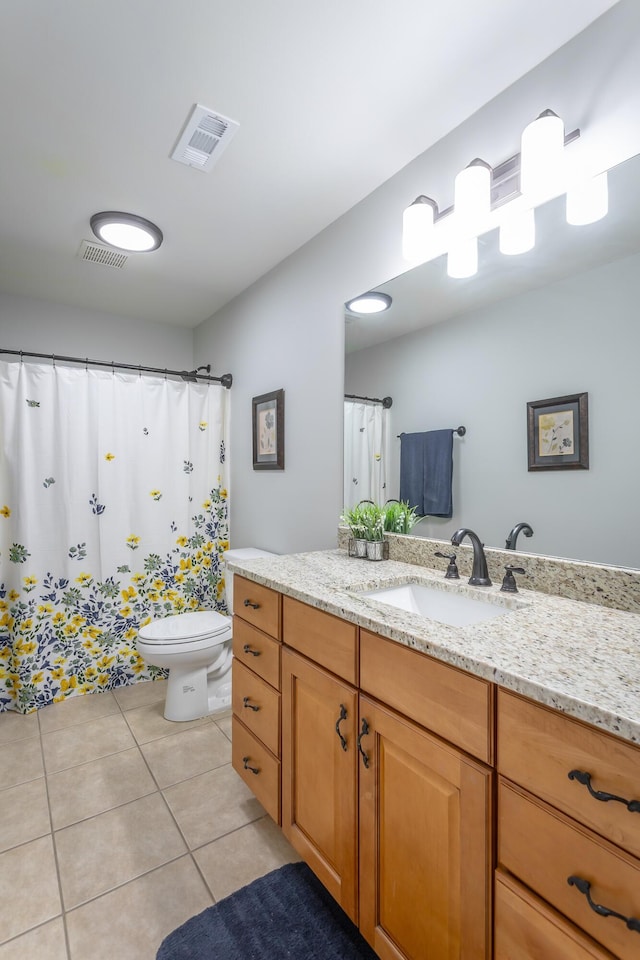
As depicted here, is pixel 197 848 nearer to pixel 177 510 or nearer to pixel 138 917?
pixel 138 917

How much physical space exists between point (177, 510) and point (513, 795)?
2417 mm

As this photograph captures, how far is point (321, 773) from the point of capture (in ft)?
4.00

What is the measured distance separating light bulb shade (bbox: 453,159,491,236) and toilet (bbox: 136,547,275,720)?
6.04 feet

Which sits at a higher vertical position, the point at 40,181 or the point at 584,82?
the point at 40,181

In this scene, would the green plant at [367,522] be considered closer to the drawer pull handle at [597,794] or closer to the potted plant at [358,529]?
the potted plant at [358,529]

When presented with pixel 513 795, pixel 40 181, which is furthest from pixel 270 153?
pixel 513 795

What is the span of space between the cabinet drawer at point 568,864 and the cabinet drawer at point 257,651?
0.81 meters

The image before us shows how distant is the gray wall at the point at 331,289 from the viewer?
3.71ft

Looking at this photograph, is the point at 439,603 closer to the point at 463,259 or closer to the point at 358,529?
the point at 358,529

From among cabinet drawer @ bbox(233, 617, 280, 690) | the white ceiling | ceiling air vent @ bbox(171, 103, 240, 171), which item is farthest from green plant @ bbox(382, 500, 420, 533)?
ceiling air vent @ bbox(171, 103, 240, 171)

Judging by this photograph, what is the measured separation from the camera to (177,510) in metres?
2.81

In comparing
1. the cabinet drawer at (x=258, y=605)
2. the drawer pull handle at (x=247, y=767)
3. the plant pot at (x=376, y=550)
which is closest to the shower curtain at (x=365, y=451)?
the plant pot at (x=376, y=550)

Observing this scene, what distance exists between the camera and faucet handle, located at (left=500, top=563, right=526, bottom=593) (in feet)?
4.17

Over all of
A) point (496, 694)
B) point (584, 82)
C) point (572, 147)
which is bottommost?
point (496, 694)
